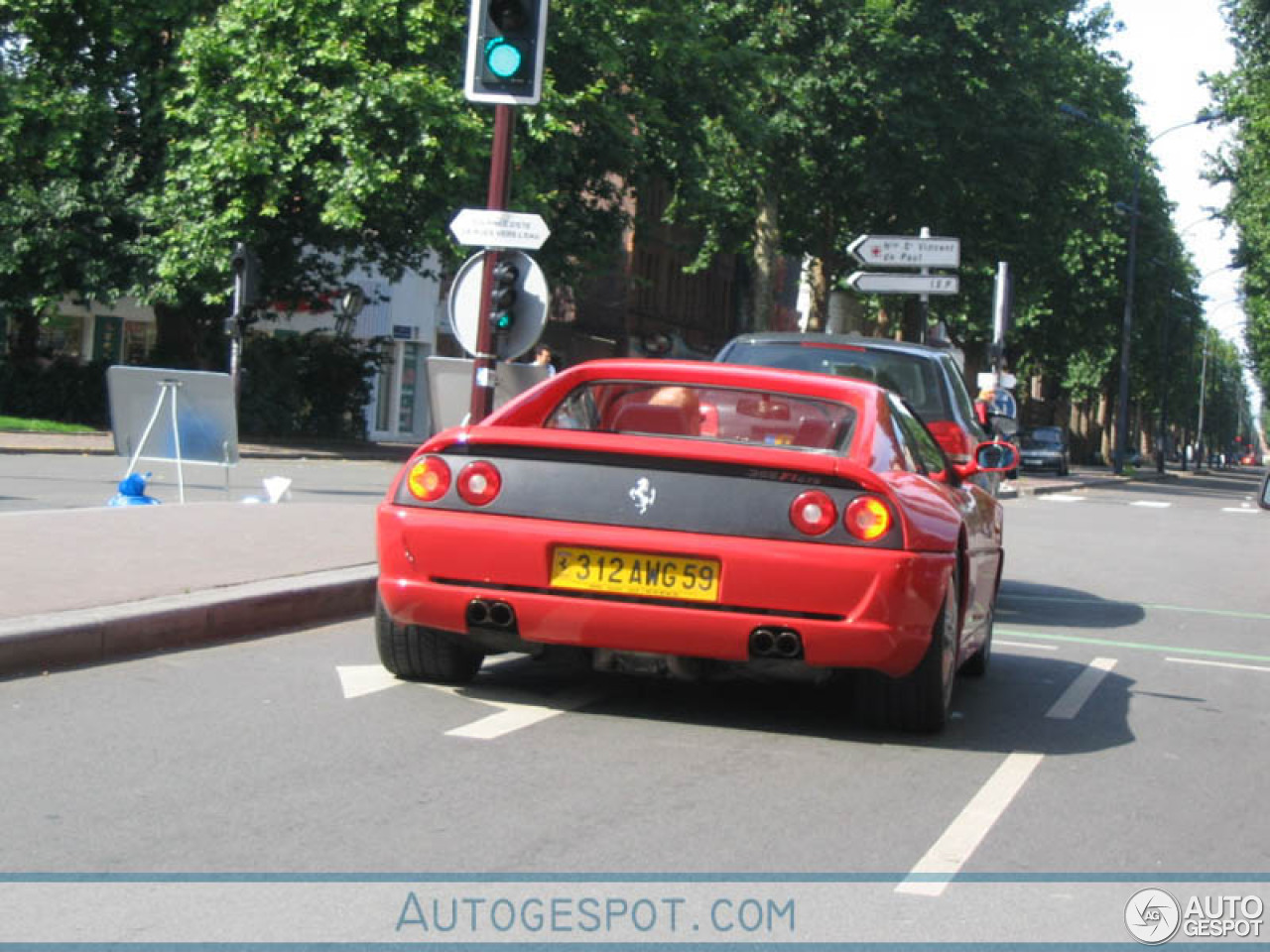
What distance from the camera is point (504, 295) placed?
13.5 meters

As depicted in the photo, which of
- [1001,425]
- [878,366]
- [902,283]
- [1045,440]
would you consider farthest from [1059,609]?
[1045,440]

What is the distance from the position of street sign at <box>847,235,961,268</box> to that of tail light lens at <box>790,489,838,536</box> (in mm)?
17882

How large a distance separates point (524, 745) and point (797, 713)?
1.59 meters

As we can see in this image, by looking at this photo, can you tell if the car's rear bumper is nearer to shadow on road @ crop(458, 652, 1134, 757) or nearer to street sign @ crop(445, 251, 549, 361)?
shadow on road @ crop(458, 652, 1134, 757)

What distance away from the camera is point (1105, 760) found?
278 inches

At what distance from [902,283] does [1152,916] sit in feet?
64.2

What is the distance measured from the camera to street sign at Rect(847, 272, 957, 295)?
23.4 metres

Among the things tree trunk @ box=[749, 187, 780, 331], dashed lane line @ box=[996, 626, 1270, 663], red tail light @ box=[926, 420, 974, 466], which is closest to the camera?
dashed lane line @ box=[996, 626, 1270, 663]

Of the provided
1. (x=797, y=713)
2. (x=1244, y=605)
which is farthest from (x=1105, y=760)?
(x=1244, y=605)

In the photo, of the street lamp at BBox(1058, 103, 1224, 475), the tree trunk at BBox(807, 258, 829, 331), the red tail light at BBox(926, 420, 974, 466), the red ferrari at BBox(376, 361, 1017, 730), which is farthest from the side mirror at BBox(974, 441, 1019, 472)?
the street lamp at BBox(1058, 103, 1224, 475)

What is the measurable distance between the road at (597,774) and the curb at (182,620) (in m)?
0.18

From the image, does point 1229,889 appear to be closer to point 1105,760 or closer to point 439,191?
point 1105,760

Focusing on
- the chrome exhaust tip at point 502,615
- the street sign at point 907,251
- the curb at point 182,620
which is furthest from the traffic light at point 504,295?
the street sign at point 907,251

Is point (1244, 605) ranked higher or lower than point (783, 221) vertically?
lower
